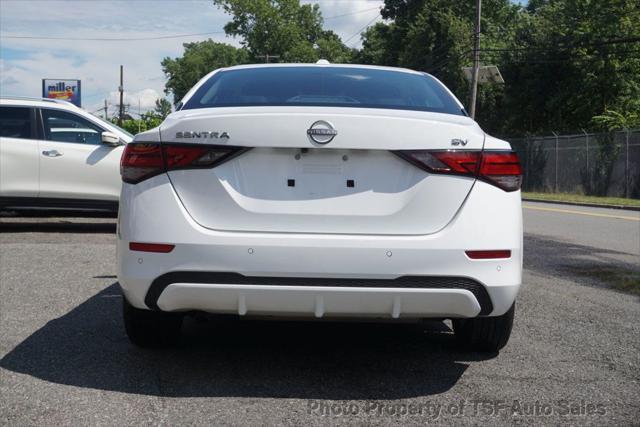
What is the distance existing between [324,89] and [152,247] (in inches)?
57.0

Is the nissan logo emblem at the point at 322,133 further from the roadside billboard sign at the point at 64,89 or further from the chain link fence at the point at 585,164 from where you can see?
the roadside billboard sign at the point at 64,89

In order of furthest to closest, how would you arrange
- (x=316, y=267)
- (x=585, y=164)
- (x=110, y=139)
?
(x=585, y=164) < (x=110, y=139) < (x=316, y=267)

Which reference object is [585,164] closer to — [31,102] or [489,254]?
[31,102]

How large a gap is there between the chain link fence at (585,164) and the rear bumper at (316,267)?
2524cm

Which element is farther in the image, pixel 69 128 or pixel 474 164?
pixel 69 128

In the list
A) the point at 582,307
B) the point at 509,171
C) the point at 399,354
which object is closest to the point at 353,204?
the point at 509,171

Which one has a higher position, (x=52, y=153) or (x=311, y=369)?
(x=52, y=153)

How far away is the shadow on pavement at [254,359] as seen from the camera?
3699 millimetres

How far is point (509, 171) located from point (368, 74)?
1.35 metres

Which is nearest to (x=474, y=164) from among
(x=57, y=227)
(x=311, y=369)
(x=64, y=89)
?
(x=311, y=369)

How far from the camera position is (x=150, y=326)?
412cm

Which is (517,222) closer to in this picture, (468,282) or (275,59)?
(468,282)

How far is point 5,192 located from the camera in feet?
32.8

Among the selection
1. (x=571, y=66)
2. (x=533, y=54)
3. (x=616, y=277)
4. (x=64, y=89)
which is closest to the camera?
(x=616, y=277)
